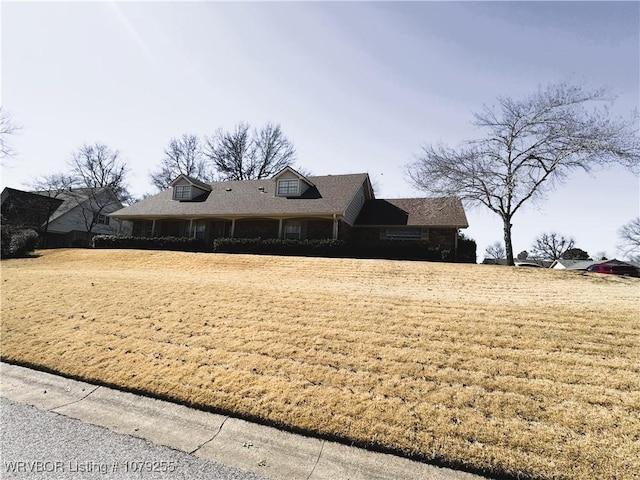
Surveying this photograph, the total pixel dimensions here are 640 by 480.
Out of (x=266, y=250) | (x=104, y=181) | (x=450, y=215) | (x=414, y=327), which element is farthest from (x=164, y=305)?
(x=104, y=181)

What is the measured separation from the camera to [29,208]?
31594mm

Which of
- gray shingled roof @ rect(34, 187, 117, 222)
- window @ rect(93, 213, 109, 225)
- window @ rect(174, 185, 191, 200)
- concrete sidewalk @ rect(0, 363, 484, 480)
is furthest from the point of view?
window @ rect(93, 213, 109, 225)

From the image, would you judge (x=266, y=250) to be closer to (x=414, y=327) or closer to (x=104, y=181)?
(x=414, y=327)

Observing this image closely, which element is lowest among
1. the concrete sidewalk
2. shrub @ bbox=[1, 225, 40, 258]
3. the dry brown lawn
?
the concrete sidewalk

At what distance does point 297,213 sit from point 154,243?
1044 centimetres

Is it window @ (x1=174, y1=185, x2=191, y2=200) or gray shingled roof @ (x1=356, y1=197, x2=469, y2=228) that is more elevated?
window @ (x1=174, y1=185, x2=191, y2=200)

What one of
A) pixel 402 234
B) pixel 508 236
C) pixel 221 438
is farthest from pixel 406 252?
pixel 221 438

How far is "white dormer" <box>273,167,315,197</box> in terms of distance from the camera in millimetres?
22922

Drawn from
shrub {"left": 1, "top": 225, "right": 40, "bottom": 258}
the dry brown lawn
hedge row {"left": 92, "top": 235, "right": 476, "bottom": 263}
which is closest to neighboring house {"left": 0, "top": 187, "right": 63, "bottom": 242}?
shrub {"left": 1, "top": 225, "right": 40, "bottom": 258}

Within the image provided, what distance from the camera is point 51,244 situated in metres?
32.8

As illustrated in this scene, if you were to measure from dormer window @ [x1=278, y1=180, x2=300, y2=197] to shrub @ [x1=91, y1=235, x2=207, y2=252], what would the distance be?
258 inches

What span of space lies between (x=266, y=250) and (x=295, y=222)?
3596mm

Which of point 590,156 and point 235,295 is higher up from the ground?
point 590,156

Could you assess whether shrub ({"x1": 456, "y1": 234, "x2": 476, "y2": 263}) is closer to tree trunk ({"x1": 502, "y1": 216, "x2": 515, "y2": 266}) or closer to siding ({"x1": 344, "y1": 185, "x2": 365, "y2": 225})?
tree trunk ({"x1": 502, "y1": 216, "x2": 515, "y2": 266})
